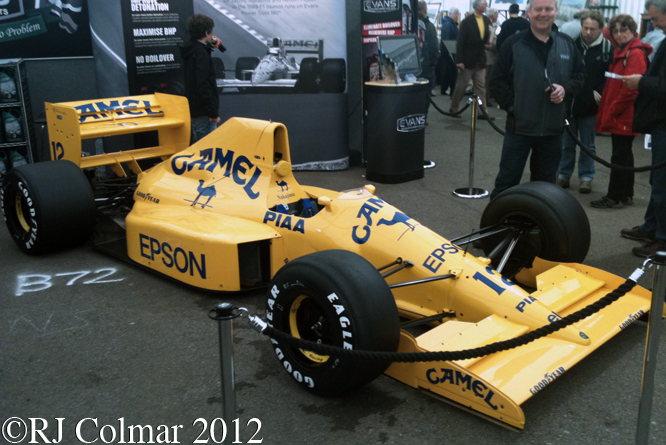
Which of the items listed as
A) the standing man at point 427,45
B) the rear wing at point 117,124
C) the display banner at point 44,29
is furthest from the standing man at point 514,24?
the rear wing at point 117,124

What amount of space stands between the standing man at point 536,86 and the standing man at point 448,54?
28.7 ft

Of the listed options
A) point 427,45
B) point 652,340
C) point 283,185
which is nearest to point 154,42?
point 283,185

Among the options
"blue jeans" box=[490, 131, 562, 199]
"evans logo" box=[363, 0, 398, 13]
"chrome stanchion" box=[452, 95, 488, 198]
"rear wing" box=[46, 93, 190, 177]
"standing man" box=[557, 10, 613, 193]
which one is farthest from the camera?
"evans logo" box=[363, 0, 398, 13]

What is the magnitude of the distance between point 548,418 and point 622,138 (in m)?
3.81

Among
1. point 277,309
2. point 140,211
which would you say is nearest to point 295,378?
point 277,309

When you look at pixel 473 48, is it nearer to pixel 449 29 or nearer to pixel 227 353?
pixel 449 29

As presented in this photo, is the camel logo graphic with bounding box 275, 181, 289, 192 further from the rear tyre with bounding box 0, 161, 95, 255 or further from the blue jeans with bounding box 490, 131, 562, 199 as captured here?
the blue jeans with bounding box 490, 131, 562, 199

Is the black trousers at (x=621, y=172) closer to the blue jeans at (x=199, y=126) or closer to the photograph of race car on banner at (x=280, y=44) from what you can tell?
the photograph of race car on banner at (x=280, y=44)

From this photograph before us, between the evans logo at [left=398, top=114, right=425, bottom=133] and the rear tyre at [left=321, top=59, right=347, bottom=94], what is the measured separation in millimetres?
976

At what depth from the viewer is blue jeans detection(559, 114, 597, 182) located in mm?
6750

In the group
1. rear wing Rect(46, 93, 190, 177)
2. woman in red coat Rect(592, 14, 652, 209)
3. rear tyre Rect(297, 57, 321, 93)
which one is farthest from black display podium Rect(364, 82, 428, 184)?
rear wing Rect(46, 93, 190, 177)

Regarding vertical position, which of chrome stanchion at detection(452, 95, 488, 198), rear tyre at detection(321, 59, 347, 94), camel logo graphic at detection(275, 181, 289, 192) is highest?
rear tyre at detection(321, 59, 347, 94)

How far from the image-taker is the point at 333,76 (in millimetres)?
7836

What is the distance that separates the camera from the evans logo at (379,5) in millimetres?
7754
